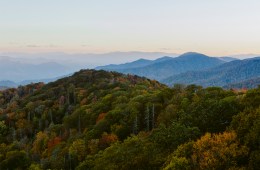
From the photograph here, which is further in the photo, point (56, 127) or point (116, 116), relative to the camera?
point (56, 127)

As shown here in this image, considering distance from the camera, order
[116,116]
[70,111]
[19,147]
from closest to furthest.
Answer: [116,116]
[19,147]
[70,111]

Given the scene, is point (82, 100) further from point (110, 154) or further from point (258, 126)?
point (258, 126)

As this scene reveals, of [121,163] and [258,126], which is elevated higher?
[258,126]

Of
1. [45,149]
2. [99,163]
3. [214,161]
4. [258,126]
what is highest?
[258,126]

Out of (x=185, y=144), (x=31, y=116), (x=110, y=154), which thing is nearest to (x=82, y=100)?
(x=31, y=116)

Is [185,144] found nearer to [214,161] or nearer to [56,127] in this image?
[214,161]

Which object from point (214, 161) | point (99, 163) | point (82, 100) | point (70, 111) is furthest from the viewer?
point (82, 100)
